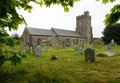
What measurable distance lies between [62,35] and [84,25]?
13956 mm

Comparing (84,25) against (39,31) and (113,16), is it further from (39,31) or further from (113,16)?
(113,16)

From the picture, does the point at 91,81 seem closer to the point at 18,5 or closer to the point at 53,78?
the point at 53,78

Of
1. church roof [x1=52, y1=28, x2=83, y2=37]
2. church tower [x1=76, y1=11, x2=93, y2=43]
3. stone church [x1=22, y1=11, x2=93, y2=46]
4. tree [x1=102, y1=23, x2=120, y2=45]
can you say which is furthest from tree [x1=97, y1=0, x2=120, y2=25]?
church tower [x1=76, y1=11, x2=93, y2=43]

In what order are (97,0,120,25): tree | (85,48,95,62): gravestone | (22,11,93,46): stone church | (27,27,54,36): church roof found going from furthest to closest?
(27,27,54,36): church roof < (22,11,93,46): stone church < (85,48,95,62): gravestone < (97,0,120,25): tree

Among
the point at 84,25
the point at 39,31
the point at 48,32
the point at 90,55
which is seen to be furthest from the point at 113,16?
the point at 84,25

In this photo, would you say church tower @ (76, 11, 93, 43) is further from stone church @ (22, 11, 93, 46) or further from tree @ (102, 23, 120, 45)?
tree @ (102, 23, 120, 45)

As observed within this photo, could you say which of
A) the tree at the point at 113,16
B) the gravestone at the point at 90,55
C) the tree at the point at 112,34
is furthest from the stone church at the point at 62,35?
the tree at the point at 113,16

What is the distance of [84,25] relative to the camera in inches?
3000

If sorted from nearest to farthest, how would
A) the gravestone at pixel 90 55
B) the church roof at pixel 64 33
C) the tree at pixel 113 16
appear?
the tree at pixel 113 16, the gravestone at pixel 90 55, the church roof at pixel 64 33

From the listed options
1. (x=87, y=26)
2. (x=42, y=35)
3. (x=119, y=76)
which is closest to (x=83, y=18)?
(x=87, y=26)

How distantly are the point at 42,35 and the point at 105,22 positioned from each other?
5768cm

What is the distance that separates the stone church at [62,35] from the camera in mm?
59900

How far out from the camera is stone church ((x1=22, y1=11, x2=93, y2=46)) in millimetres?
59900

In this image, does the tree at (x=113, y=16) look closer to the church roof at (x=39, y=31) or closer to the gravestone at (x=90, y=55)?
the gravestone at (x=90, y=55)
